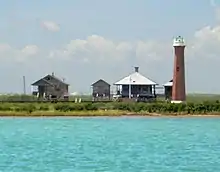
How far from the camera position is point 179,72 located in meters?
85.0

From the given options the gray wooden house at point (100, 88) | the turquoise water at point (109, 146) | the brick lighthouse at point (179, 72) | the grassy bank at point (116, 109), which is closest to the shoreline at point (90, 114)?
the grassy bank at point (116, 109)

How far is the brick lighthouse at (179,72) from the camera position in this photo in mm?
85000

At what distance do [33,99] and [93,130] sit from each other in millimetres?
39898

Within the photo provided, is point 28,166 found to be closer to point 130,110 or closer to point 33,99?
point 130,110

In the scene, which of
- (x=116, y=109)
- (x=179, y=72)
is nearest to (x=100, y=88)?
(x=179, y=72)

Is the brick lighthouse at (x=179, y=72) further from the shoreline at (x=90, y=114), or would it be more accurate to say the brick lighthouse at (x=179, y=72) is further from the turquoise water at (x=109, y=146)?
the turquoise water at (x=109, y=146)

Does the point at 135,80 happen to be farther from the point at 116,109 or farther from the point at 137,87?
the point at 116,109

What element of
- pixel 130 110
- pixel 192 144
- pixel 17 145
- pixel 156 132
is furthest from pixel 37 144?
pixel 130 110

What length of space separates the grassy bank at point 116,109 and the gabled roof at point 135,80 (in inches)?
618

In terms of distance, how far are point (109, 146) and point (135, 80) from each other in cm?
5477

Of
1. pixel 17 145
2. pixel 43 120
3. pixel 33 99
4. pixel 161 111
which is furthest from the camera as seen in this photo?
pixel 33 99

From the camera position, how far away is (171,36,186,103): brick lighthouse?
85000 mm

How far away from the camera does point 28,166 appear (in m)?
32.6

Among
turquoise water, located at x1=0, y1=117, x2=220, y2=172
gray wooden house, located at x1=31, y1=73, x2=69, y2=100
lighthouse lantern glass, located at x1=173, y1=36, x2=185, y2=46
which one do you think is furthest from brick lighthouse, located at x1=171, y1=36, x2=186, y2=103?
gray wooden house, located at x1=31, y1=73, x2=69, y2=100
